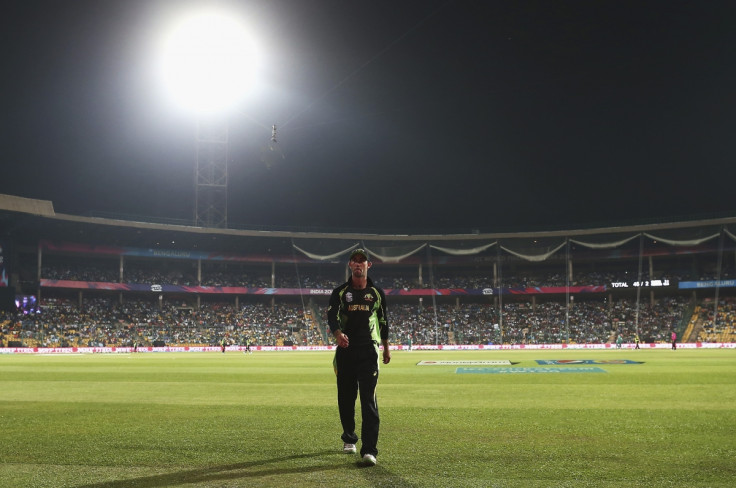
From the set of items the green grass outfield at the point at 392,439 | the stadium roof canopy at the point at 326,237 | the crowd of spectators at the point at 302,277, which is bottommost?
the green grass outfield at the point at 392,439

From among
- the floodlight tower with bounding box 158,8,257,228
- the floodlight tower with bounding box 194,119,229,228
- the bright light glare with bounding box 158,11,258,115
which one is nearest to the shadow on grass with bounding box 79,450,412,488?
the floodlight tower with bounding box 158,8,257,228

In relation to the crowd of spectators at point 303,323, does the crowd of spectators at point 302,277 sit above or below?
Result: above

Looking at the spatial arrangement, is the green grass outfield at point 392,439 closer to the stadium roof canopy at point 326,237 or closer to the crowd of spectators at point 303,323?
the crowd of spectators at point 303,323

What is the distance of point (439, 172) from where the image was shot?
73.4m

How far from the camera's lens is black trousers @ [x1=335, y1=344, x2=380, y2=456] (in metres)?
5.95

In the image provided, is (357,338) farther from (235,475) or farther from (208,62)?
(208,62)

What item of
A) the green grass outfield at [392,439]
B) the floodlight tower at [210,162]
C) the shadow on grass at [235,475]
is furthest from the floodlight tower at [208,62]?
the shadow on grass at [235,475]

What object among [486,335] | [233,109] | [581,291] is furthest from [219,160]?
[581,291]

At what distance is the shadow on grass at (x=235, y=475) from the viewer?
4941mm

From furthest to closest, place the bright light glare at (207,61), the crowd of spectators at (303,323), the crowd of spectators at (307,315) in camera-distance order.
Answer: the crowd of spectators at (307,315) < the crowd of spectators at (303,323) < the bright light glare at (207,61)

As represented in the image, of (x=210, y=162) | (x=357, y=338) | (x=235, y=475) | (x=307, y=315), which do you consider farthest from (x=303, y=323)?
(x=235, y=475)

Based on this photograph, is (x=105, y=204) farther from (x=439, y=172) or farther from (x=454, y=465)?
(x=454, y=465)

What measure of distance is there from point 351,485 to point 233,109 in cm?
6026

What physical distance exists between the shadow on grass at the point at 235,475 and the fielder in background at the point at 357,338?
76 centimetres
